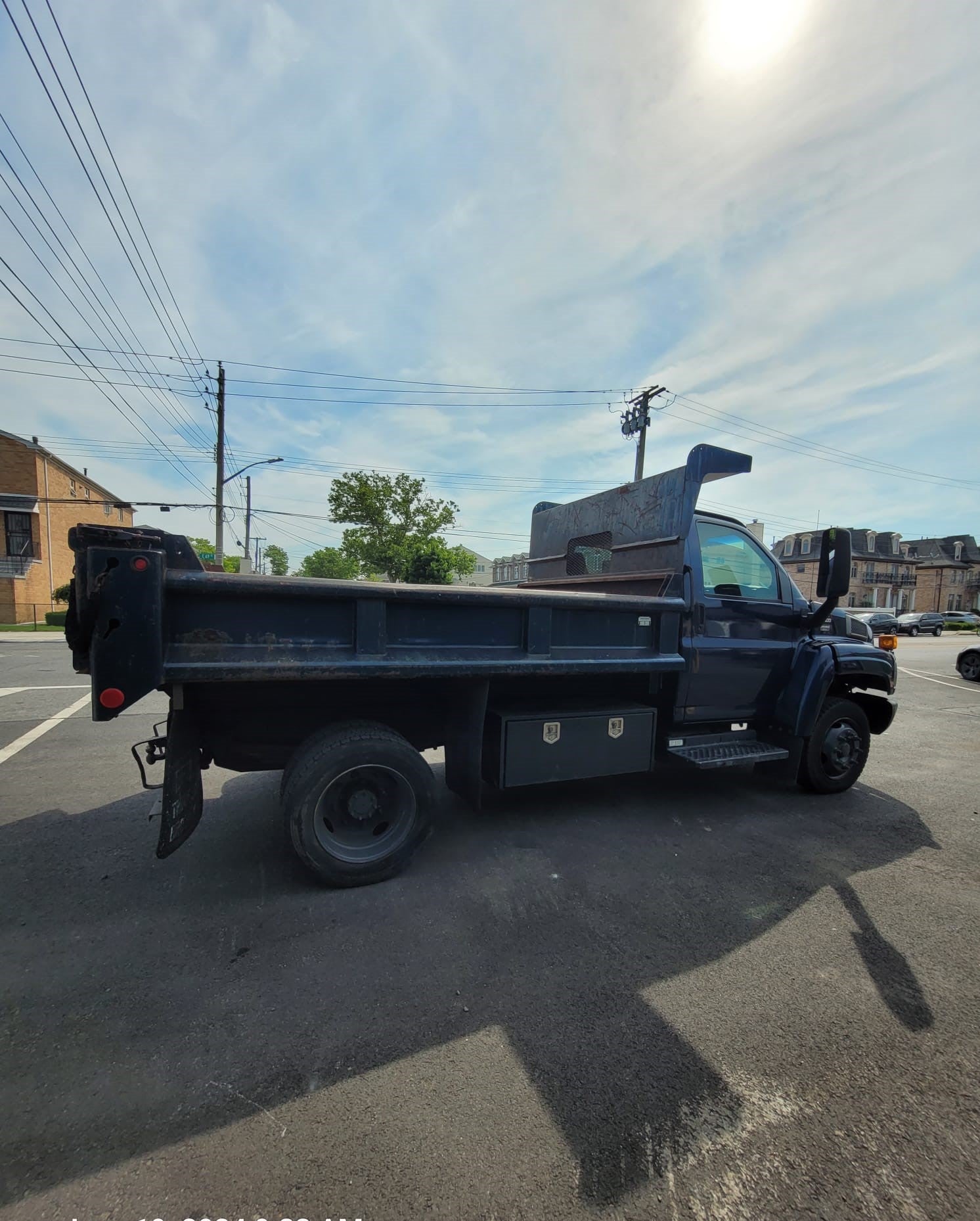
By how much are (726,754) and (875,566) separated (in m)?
67.3

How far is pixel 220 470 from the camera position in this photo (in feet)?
76.7

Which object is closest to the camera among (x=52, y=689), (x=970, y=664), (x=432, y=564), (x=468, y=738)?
(x=468, y=738)

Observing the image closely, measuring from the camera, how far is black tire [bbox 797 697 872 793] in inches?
189

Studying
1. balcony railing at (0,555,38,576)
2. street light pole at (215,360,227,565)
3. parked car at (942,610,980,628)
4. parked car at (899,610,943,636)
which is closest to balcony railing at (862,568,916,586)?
parked car at (942,610,980,628)

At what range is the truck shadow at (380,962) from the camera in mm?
1779

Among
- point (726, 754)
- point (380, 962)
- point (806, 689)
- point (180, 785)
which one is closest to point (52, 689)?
point (180, 785)

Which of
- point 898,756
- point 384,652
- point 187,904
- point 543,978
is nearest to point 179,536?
point 384,652

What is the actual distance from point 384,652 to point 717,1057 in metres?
2.34

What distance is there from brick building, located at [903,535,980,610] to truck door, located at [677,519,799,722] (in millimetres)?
71872

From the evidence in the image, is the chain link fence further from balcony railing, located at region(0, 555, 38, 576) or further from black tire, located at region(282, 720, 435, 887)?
black tire, located at region(282, 720, 435, 887)

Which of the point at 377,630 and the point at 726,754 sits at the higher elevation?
the point at 377,630

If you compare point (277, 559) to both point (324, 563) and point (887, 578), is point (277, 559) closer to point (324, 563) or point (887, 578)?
point (324, 563)

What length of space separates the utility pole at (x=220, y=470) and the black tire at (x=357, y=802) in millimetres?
19953

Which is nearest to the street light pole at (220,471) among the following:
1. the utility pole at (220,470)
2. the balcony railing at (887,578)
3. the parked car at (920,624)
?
the utility pole at (220,470)
